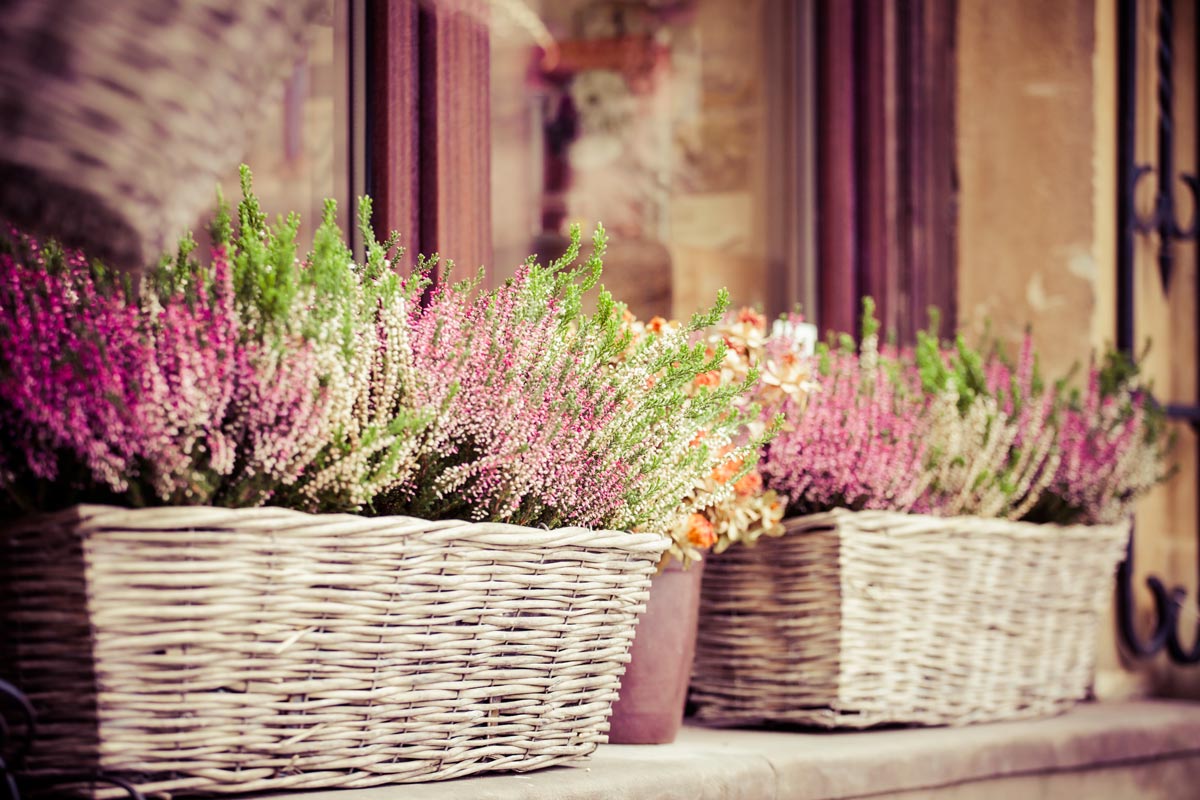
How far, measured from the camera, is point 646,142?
12.6 ft

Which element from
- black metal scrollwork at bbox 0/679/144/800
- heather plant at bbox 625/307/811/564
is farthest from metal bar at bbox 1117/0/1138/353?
black metal scrollwork at bbox 0/679/144/800

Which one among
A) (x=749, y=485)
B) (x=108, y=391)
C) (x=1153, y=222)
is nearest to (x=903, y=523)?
(x=749, y=485)

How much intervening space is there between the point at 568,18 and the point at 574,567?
2399 millimetres

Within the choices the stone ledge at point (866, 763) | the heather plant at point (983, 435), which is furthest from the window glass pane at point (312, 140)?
the heather plant at point (983, 435)

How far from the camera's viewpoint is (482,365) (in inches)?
66.9

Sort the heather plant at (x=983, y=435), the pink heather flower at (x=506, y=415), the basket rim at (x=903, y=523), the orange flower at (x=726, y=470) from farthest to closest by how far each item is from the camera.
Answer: the heather plant at (x=983, y=435) → the basket rim at (x=903, y=523) → the orange flower at (x=726, y=470) → the pink heather flower at (x=506, y=415)

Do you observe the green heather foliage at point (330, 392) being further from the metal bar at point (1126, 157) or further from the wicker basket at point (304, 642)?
the metal bar at point (1126, 157)

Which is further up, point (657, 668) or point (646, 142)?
point (646, 142)

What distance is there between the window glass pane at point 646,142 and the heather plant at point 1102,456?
76 centimetres

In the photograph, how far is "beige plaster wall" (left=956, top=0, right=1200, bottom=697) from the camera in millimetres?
3314

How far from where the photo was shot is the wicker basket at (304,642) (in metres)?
1.39

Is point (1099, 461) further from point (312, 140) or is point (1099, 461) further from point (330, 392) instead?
point (330, 392)

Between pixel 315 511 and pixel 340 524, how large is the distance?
2.8 inches

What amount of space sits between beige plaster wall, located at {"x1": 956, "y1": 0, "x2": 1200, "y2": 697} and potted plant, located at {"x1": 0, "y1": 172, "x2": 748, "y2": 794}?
5.55ft
